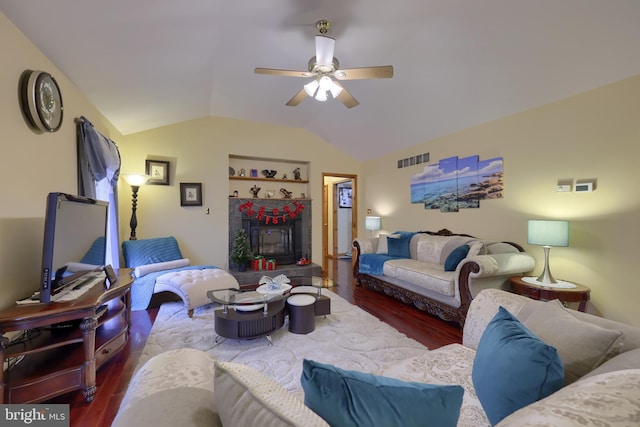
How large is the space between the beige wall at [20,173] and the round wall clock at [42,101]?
0.05 m

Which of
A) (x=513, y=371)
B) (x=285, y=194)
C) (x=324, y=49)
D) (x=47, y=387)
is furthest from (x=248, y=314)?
(x=285, y=194)

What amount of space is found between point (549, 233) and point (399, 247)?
196 centimetres

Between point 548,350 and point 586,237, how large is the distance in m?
2.69

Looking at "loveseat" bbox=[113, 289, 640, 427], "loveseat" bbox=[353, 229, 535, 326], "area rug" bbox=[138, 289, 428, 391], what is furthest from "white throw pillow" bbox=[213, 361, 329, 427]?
"loveseat" bbox=[353, 229, 535, 326]

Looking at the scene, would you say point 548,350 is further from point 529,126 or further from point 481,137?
point 481,137

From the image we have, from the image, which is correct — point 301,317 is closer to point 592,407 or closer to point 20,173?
point 592,407

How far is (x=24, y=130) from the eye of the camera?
1.88 m

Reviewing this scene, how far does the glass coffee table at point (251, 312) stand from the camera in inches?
92.8

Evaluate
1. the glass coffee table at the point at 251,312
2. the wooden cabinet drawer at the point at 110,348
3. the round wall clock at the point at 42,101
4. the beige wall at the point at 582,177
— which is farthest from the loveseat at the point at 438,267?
the round wall clock at the point at 42,101

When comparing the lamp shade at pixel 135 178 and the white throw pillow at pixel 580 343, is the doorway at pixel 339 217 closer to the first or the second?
the lamp shade at pixel 135 178

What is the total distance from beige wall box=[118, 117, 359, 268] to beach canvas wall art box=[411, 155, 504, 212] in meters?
2.53

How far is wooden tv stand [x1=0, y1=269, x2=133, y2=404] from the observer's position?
1.50 m

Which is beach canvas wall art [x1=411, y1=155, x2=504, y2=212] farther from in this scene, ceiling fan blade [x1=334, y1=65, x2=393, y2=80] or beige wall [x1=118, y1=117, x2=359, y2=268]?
beige wall [x1=118, y1=117, x2=359, y2=268]

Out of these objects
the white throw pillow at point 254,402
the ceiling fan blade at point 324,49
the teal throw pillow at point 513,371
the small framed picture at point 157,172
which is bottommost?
the teal throw pillow at point 513,371
